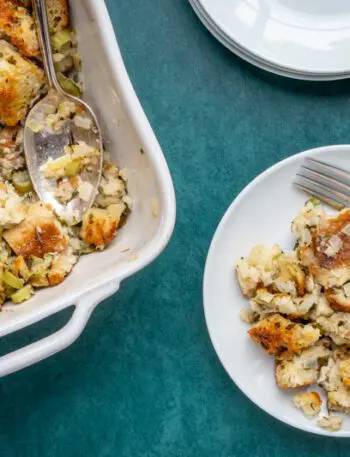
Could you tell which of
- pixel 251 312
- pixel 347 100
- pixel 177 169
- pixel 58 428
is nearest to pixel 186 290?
pixel 251 312

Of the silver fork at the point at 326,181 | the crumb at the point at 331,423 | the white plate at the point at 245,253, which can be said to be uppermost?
the silver fork at the point at 326,181

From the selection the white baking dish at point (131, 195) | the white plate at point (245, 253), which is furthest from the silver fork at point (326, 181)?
the white baking dish at point (131, 195)

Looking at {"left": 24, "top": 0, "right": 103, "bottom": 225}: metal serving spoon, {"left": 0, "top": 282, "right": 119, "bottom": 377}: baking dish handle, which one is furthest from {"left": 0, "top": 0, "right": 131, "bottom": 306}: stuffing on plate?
{"left": 0, "top": 282, "right": 119, "bottom": 377}: baking dish handle

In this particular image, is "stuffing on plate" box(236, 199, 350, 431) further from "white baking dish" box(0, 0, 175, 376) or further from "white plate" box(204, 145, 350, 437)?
"white baking dish" box(0, 0, 175, 376)

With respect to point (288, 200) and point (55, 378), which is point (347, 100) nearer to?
point (288, 200)

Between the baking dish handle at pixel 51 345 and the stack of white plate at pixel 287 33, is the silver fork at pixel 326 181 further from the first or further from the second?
the baking dish handle at pixel 51 345

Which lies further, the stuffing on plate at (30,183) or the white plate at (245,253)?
the white plate at (245,253)
